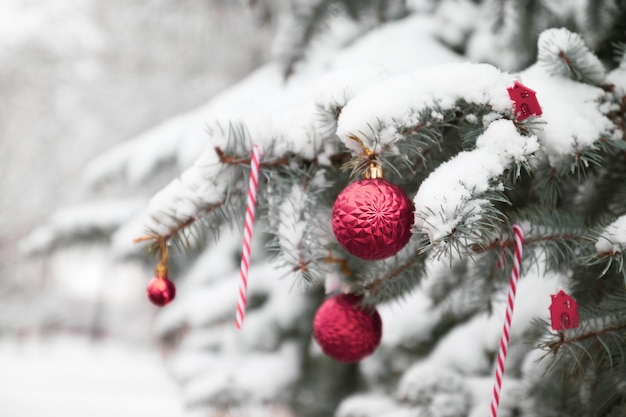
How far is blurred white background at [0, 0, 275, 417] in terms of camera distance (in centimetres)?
356

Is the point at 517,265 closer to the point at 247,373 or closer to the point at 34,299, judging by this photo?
the point at 247,373

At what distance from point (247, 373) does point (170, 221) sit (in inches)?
45.4

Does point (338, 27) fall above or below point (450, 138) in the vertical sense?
above

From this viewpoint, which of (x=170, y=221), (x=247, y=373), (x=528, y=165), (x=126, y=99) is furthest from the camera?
(x=126, y=99)

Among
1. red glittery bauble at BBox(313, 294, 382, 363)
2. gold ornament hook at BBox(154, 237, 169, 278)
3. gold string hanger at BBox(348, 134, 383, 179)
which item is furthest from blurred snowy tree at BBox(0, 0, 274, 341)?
gold string hanger at BBox(348, 134, 383, 179)

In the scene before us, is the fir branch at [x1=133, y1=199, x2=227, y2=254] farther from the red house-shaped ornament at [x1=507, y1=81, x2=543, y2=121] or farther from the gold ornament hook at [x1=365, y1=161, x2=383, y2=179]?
the red house-shaped ornament at [x1=507, y1=81, x2=543, y2=121]

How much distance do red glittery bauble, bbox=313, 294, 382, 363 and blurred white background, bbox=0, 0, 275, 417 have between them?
2324 millimetres

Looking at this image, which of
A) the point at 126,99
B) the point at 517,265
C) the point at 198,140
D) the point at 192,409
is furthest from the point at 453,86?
the point at 126,99

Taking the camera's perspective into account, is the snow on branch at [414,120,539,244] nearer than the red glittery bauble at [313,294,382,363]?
Yes

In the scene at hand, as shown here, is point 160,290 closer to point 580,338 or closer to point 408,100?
point 408,100

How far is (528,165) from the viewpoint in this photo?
22.1 inches

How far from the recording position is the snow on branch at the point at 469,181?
20.5 inches

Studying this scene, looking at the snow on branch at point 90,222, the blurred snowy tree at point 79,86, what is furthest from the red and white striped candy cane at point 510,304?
the blurred snowy tree at point 79,86

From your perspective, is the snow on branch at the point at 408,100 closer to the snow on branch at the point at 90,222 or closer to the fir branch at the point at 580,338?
the fir branch at the point at 580,338
